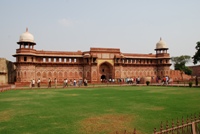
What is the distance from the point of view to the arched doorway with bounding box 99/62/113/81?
37.5m

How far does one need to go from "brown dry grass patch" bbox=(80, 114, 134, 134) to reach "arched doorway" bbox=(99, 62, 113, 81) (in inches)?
1218

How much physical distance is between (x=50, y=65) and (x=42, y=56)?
2.12 m

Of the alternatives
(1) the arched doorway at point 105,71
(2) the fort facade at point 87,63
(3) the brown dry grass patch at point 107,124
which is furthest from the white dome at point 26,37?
(3) the brown dry grass patch at point 107,124

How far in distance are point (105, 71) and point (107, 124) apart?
32.6m

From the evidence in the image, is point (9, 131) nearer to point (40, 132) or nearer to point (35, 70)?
point (40, 132)

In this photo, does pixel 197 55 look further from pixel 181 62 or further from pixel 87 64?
pixel 181 62

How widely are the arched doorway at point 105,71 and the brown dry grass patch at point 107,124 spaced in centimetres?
3094

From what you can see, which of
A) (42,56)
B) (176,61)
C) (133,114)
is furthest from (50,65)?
(176,61)

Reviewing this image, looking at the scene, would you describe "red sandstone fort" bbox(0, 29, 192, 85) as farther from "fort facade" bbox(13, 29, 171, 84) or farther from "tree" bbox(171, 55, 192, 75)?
"tree" bbox(171, 55, 192, 75)

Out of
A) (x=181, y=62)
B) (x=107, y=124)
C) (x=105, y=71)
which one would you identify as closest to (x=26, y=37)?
(x=105, y=71)

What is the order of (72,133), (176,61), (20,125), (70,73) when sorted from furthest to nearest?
1. (176,61)
2. (70,73)
3. (20,125)
4. (72,133)

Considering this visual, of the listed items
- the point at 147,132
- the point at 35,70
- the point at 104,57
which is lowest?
the point at 147,132

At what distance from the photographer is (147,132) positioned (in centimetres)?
474

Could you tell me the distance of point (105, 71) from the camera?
38062mm
